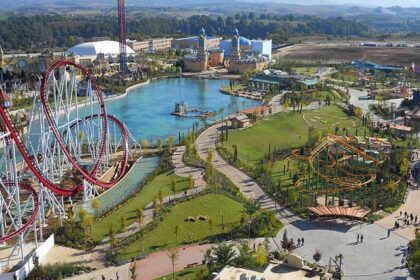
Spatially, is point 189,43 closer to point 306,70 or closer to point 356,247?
point 306,70

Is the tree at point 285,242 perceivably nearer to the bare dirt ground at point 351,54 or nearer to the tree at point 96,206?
the tree at point 96,206

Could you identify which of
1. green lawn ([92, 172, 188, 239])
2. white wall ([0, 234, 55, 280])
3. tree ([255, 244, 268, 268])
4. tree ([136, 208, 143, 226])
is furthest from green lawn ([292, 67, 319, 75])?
tree ([255, 244, 268, 268])

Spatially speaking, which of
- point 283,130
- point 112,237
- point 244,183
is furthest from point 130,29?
point 112,237

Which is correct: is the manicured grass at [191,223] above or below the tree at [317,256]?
below

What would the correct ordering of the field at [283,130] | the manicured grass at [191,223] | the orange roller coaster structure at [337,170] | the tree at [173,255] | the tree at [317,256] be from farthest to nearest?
the field at [283,130] < the orange roller coaster structure at [337,170] < the manicured grass at [191,223] < the tree at [317,256] < the tree at [173,255]

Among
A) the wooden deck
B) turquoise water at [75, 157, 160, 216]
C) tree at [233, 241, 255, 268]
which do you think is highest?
tree at [233, 241, 255, 268]

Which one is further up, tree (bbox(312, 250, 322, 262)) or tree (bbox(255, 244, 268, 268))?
tree (bbox(255, 244, 268, 268))

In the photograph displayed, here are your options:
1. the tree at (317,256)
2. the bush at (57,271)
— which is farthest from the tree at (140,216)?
the tree at (317,256)

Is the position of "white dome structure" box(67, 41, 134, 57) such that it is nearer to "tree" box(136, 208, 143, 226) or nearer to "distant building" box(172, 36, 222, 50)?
"distant building" box(172, 36, 222, 50)
